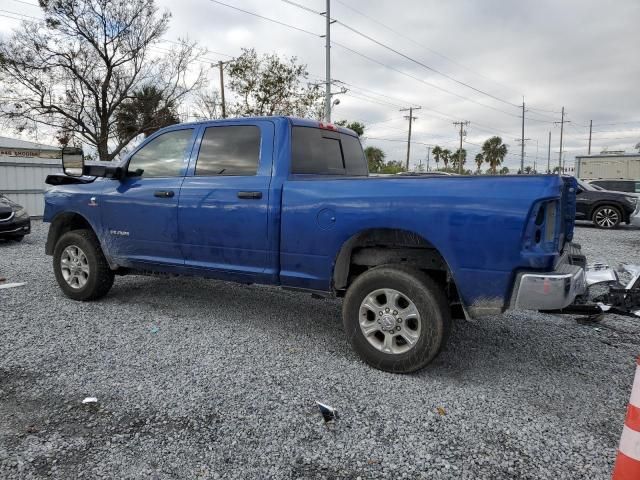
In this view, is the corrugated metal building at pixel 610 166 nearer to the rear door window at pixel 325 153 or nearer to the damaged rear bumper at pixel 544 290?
the rear door window at pixel 325 153

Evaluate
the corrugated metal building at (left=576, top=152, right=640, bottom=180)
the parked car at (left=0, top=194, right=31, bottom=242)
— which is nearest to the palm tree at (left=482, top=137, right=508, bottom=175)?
the corrugated metal building at (left=576, top=152, right=640, bottom=180)

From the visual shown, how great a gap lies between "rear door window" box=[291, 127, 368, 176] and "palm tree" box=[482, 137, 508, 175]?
80176 mm

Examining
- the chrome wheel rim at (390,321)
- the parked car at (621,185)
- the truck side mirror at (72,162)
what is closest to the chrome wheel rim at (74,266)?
the truck side mirror at (72,162)

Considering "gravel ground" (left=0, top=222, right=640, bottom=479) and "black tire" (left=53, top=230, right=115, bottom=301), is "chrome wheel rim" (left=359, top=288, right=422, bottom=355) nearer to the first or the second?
"gravel ground" (left=0, top=222, right=640, bottom=479)

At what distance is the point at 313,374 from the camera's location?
344 cm

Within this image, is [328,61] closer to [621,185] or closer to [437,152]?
[621,185]

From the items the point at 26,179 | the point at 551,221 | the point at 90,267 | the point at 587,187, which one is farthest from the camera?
the point at 26,179

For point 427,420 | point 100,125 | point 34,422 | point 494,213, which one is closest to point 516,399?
point 427,420

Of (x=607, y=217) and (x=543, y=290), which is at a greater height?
(x=607, y=217)

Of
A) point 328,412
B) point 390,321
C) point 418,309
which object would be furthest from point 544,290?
point 328,412

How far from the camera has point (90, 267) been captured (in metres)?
5.07

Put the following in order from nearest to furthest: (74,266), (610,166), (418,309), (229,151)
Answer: (418,309)
(229,151)
(74,266)
(610,166)

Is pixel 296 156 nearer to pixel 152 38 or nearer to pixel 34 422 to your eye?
pixel 34 422

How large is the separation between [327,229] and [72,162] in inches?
110
